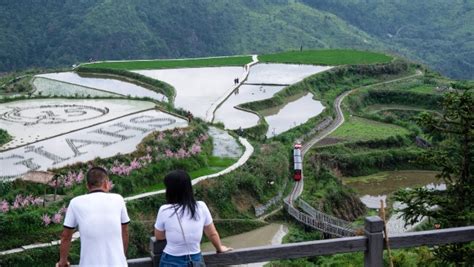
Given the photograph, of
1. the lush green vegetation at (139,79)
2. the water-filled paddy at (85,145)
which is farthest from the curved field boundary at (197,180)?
the lush green vegetation at (139,79)

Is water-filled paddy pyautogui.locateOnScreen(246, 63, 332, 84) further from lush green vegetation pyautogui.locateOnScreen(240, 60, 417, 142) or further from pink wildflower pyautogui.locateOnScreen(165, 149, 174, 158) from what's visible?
pink wildflower pyautogui.locateOnScreen(165, 149, 174, 158)

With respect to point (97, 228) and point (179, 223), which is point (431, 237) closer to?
point (179, 223)

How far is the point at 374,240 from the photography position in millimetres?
5344

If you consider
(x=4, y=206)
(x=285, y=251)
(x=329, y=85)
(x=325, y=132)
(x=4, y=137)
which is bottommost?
(x=4, y=206)

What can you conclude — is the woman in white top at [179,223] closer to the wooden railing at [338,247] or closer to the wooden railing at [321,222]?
the wooden railing at [338,247]

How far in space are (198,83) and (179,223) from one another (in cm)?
3603

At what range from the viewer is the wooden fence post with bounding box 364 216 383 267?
5312 millimetres

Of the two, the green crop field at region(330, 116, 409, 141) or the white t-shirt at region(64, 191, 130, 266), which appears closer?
the white t-shirt at region(64, 191, 130, 266)

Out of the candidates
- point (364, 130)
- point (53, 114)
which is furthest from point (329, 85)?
point (53, 114)

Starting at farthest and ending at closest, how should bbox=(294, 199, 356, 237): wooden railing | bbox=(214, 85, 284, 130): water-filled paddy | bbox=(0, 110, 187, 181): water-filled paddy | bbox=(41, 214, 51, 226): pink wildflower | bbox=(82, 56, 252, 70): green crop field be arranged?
bbox=(82, 56, 252, 70): green crop field → bbox=(214, 85, 284, 130): water-filled paddy → bbox=(0, 110, 187, 181): water-filled paddy → bbox=(294, 199, 356, 237): wooden railing → bbox=(41, 214, 51, 226): pink wildflower

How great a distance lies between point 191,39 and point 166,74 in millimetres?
45248

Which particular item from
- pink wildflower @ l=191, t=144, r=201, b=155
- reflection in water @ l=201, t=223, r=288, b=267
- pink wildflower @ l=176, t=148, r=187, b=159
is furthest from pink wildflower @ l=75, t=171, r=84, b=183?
pink wildflower @ l=191, t=144, r=201, b=155

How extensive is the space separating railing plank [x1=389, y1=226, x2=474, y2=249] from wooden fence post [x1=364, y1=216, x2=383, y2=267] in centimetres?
15

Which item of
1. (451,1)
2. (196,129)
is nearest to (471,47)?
(451,1)
